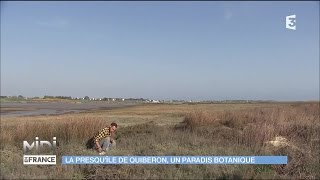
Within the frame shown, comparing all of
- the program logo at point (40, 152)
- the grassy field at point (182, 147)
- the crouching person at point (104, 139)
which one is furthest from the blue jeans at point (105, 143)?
the program logo at point (40, 152)

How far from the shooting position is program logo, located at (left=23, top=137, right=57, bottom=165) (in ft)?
38.8

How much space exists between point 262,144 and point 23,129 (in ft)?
29.8

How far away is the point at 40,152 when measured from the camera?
13.9 m

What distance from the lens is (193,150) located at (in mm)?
13562

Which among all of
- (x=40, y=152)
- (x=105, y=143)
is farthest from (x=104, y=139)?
(x=40, y=152)

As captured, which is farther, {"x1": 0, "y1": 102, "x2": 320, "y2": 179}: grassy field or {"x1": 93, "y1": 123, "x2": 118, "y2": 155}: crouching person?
{"x1": 93, "y1": 123, "x2": 118, "y2": 155}: crouching person

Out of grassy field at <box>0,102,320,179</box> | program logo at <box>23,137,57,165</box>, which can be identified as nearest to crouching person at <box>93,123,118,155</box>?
grassy field at <box>0,102,320,179</box>

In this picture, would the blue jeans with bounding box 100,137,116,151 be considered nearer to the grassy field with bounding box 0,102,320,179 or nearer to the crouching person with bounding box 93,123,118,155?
the crouching person with bounding box 93,123,118,155

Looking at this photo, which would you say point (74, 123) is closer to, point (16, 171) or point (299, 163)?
point (16, 171)

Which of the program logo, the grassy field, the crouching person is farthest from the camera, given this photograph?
the crouching person

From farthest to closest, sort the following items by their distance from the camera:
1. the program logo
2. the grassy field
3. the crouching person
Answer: the crouching person, the program logo, the grassy field

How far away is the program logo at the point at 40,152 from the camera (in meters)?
11.8

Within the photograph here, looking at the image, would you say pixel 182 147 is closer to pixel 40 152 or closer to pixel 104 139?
pixel 104 139

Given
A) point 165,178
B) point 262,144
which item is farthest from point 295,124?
point 165,178
